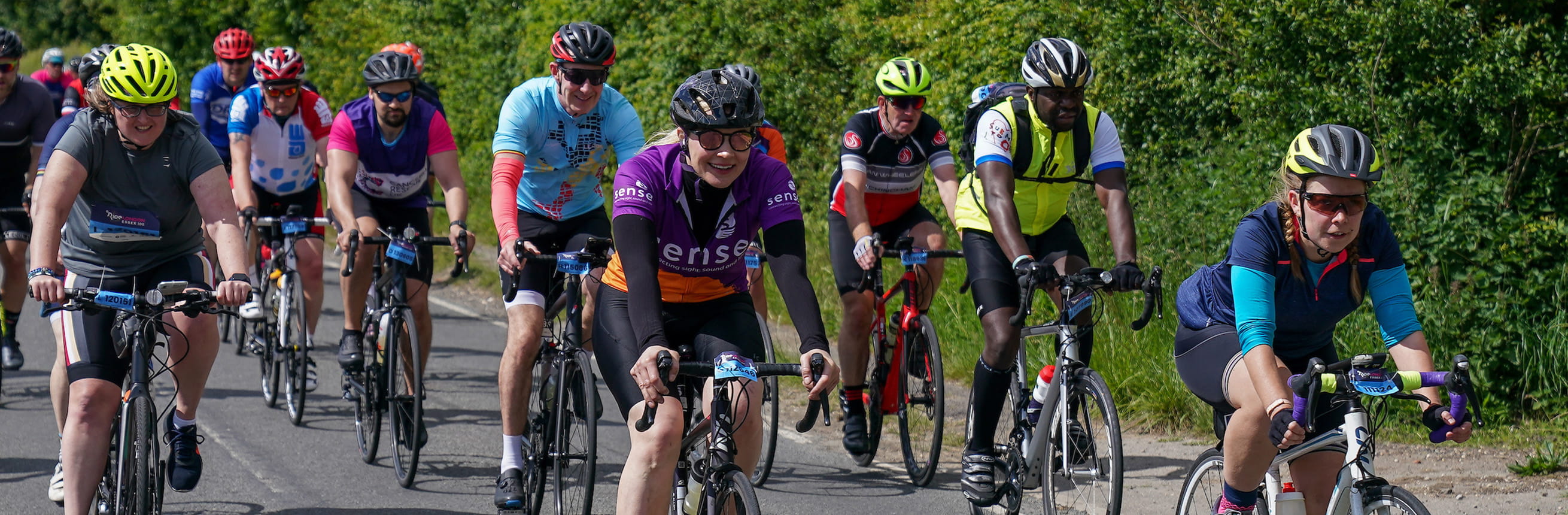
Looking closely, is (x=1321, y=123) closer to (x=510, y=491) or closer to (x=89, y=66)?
(x=510, y=491)

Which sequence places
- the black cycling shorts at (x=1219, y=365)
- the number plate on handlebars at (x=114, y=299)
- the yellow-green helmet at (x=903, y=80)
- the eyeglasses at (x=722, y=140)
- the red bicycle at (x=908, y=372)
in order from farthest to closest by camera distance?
the yellow-green helmet at (x=903, y=80) → the red bicycle at (x=908, y=372) → the number plate on handlebars at (x=114, y=299) → the black cycling shorts at (x=1219, y=365) → the eyeglasses at (x=722, y=140)

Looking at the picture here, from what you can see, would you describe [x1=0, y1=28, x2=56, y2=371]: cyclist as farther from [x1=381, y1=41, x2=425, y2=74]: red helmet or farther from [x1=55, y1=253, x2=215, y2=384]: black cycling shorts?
[x1=55, y1=253, x2=215, y2=384]: black cycling shorts

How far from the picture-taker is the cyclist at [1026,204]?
5414 mm

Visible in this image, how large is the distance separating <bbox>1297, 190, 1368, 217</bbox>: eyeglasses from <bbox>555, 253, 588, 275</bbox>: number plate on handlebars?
2707mm

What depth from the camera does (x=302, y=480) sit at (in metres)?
6.69

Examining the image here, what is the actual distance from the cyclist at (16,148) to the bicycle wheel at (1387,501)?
803 cm

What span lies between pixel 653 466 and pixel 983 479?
6.39ft

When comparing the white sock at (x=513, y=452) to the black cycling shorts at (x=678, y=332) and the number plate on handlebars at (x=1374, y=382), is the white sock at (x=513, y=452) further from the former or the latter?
the number plate on handlebars at (x=1374, y=382)

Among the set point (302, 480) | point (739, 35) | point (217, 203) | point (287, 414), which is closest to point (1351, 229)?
point (217, 203)

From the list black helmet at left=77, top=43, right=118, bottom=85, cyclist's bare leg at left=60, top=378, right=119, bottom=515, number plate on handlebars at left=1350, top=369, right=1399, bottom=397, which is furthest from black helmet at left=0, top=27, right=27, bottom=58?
number plate on handlebars at left=1350, top=369, right=1399, bottom=397

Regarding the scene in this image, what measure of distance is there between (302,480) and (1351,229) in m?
4.84

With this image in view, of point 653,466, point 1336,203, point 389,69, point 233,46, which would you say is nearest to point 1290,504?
point 1336,203

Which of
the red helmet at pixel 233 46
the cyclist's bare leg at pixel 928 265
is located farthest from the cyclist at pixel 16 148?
the cyclist's bare leg at pixel 928 265

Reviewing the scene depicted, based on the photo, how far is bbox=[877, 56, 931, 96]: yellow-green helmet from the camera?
671 cm
